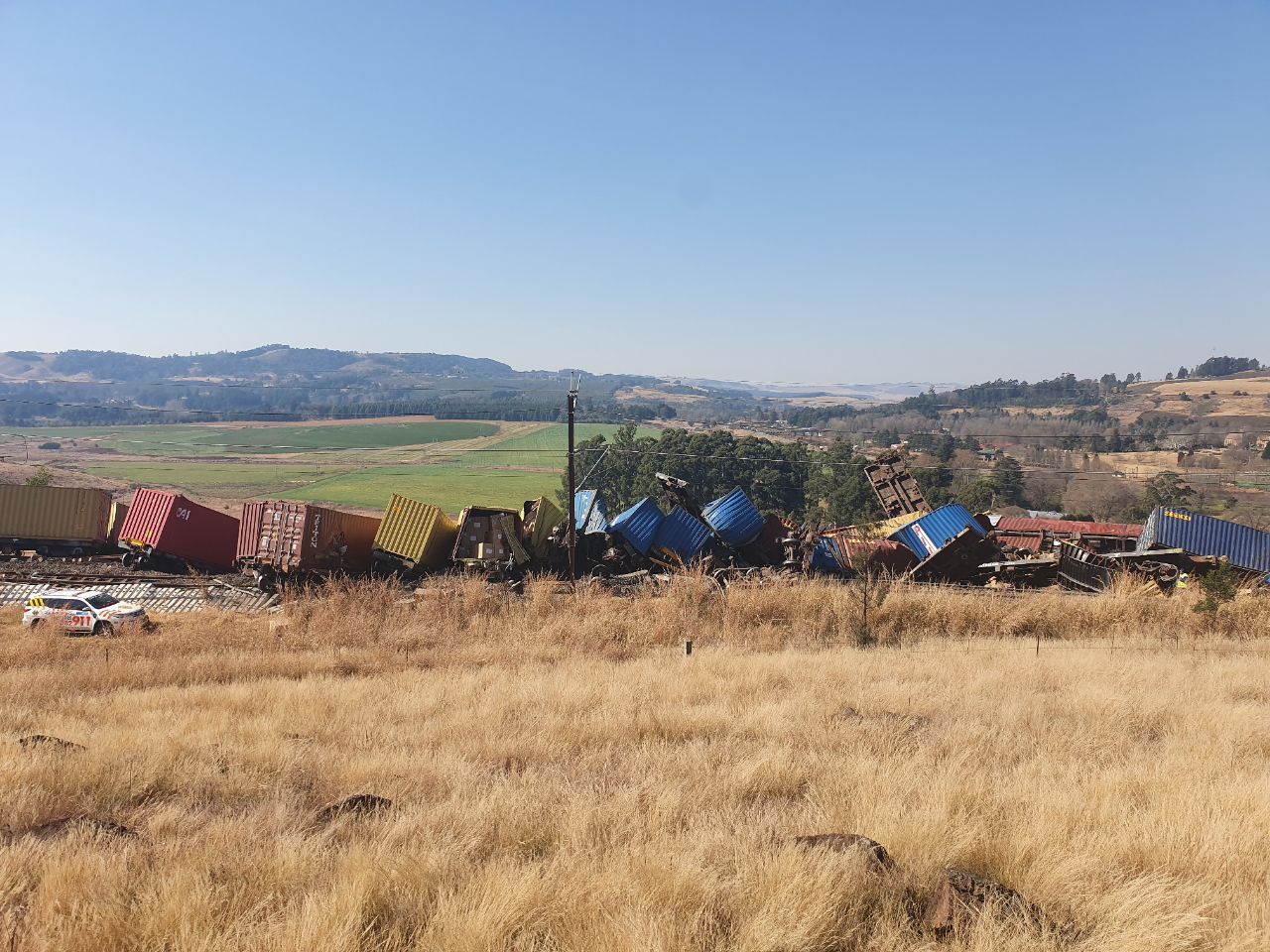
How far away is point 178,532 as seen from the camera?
2784 cm

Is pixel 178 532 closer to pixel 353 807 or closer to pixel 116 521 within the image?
pixel 116 521

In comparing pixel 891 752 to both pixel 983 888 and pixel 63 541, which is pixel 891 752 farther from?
pixel 63 541

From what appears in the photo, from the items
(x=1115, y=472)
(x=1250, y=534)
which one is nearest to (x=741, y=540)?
(x=1250, y=534)

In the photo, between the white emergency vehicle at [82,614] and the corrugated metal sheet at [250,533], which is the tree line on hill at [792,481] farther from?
the white emergency vehicle at [82,614]

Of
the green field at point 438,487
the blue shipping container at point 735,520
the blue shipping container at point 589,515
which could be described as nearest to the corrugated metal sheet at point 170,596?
the blue shipping container at point 589,515

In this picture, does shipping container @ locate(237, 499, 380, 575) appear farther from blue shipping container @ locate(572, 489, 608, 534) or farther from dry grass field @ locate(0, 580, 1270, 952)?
dry grass field @ locate(0, 580, 1270, 952)

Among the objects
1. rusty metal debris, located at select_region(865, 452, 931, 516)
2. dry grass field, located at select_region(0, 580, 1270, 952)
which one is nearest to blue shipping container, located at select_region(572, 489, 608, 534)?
rusty metal debris, located at select_region(865, 452, 931, 516)

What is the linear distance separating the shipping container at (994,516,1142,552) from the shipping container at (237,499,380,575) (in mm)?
21127

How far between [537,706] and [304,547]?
16890mm

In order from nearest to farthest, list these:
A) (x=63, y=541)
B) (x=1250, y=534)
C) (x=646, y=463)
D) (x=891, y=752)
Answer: (x=891, y=752), (x=1250, y=534), (x=63, y=541), (x=646, y=463)

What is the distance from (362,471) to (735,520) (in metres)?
71.2

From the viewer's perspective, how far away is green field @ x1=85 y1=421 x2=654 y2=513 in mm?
68688

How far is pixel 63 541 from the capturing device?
30.2 metres

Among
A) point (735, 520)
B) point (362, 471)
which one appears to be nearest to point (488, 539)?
point (735, 520)
